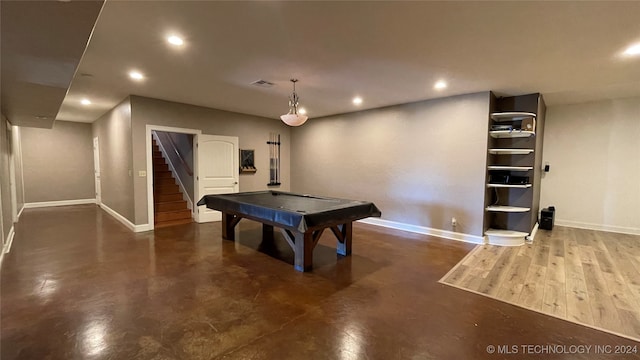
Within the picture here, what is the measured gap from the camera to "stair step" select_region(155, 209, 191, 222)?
602 centimetres

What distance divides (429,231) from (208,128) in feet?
17.2

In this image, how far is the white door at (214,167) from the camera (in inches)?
244

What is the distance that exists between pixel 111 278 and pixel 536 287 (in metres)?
4.85

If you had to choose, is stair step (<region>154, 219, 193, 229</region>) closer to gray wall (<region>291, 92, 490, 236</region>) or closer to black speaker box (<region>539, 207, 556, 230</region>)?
gray wall (<region>291, 92, 490, 236</region>)

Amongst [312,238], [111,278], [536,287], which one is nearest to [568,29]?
[536,287]

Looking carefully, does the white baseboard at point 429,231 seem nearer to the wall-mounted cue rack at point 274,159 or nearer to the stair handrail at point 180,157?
the wall-mounted cue rack at point 274,159

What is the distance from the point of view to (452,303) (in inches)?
108

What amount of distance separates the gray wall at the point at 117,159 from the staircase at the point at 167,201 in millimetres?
603

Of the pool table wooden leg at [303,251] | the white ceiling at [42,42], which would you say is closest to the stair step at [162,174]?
the white ceiling at [42,42]

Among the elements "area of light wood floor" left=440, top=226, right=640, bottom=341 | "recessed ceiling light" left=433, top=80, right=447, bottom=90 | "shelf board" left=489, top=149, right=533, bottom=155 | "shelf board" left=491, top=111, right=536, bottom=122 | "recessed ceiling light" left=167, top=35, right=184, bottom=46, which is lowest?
"area of light wood floor" left=440, top=226, right=640, bottom=341

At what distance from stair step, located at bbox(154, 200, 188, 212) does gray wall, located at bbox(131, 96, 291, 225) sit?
2.80 ft

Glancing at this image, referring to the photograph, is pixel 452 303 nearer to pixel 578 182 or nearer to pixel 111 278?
pixel 111 278

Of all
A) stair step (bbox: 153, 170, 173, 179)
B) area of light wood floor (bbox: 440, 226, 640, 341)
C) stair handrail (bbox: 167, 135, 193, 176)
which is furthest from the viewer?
stair step (bbox: 153, 170, 173, 179)

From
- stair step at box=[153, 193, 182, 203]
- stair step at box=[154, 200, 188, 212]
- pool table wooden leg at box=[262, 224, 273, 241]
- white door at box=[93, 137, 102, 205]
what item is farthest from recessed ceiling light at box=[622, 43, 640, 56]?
white door at box=[93, 137, 102, 205]
